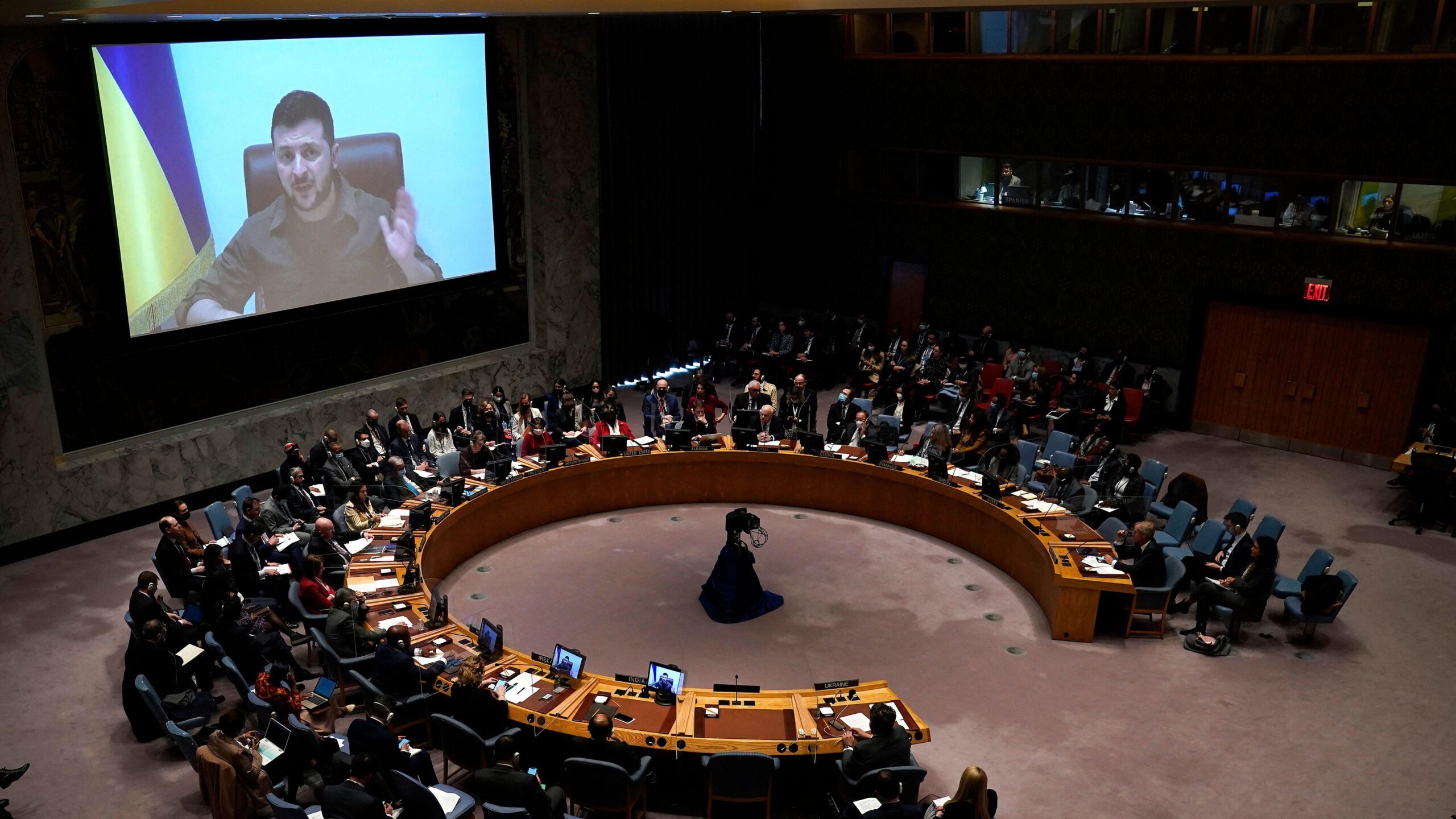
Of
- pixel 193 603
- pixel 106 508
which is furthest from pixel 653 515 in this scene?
pixel 106 508

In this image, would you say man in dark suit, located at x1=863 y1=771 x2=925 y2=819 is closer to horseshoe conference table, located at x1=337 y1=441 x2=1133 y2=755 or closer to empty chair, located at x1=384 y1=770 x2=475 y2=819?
horseshoe conference table, located at x1=337 y1=441 x2=1133 y2=755

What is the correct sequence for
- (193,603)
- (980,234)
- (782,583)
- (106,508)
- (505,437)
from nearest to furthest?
(193,603), (782,583), (106,508), (505,437), (980,234)

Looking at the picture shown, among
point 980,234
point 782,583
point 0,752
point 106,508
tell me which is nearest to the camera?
point 0,752

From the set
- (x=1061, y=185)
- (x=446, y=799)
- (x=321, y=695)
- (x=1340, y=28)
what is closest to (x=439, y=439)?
(x=321, y=695)

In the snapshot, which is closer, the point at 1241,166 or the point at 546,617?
the point at 546,617

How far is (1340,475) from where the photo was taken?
14859 mm

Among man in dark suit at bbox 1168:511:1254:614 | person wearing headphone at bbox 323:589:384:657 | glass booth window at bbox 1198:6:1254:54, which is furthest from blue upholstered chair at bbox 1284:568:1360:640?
person wearing headphone at bbox 323:589:384:657

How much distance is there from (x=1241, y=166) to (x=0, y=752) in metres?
15.4

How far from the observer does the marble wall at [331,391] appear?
1196 cm

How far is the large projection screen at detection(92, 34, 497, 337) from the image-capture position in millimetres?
12398

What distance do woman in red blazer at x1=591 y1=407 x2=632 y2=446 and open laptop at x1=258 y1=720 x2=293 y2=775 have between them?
21.0ft

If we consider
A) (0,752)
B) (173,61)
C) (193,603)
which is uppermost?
(173,61)

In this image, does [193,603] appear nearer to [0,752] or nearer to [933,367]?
[0,752]

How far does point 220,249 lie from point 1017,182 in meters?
11.5
